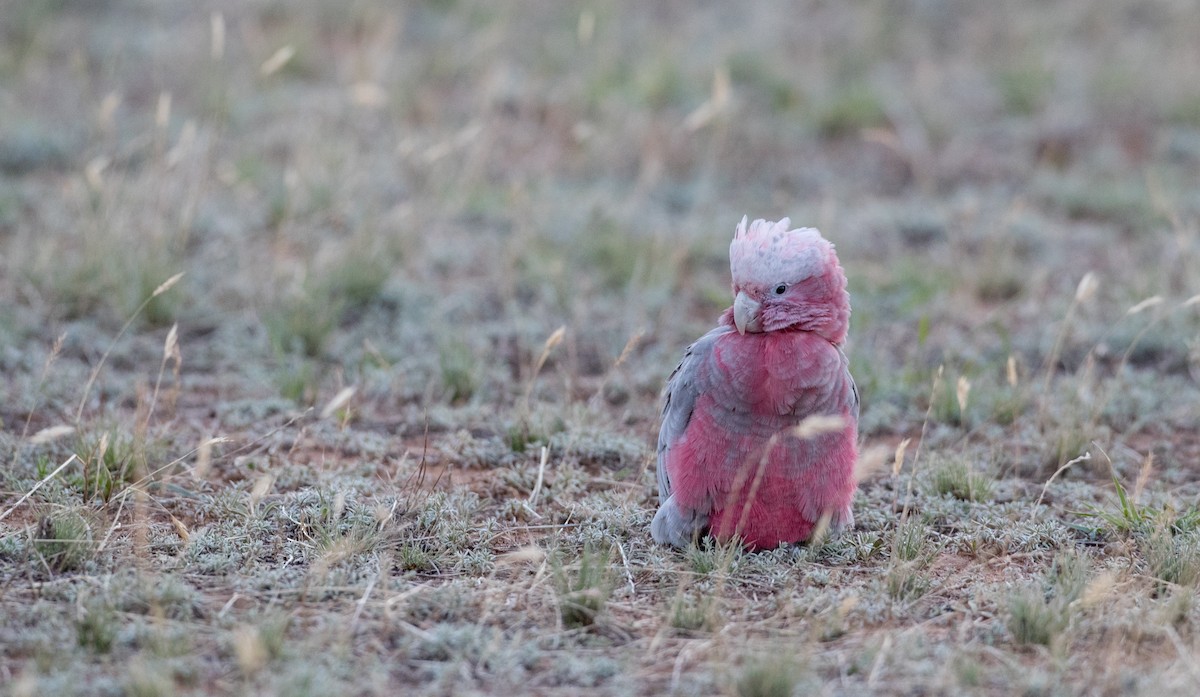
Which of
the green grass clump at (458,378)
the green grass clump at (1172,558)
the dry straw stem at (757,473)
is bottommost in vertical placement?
the green grass clump at (458,378)

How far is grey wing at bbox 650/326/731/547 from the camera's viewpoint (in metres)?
3.70

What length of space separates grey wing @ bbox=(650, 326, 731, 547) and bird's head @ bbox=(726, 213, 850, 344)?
0.62 feet

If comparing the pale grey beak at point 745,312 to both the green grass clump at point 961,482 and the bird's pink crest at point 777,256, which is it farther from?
the green grass clump at point 961,482

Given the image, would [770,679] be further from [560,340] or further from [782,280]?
[560,340]

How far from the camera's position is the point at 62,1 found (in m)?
9.05

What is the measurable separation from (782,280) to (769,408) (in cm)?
38

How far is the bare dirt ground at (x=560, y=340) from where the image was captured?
316cm

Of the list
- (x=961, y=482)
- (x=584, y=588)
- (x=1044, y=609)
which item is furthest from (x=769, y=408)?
(x=961, y=482)

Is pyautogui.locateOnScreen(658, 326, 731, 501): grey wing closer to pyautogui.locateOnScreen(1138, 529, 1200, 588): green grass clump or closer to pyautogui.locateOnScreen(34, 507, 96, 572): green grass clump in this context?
pyautogui.locateOnScreen(1138, 529, 1200, 588): green grass clump

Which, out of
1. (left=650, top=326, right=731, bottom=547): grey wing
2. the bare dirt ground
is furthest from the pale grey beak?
the bare dirt ground

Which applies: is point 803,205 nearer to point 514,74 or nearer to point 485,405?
point 514,74

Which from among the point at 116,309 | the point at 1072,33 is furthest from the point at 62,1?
the point at 1072,33

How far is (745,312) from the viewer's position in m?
3.61

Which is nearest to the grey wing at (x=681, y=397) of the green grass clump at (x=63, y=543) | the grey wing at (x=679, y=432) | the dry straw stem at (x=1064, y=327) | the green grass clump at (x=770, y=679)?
the grey wing at (x=679, y=432)
